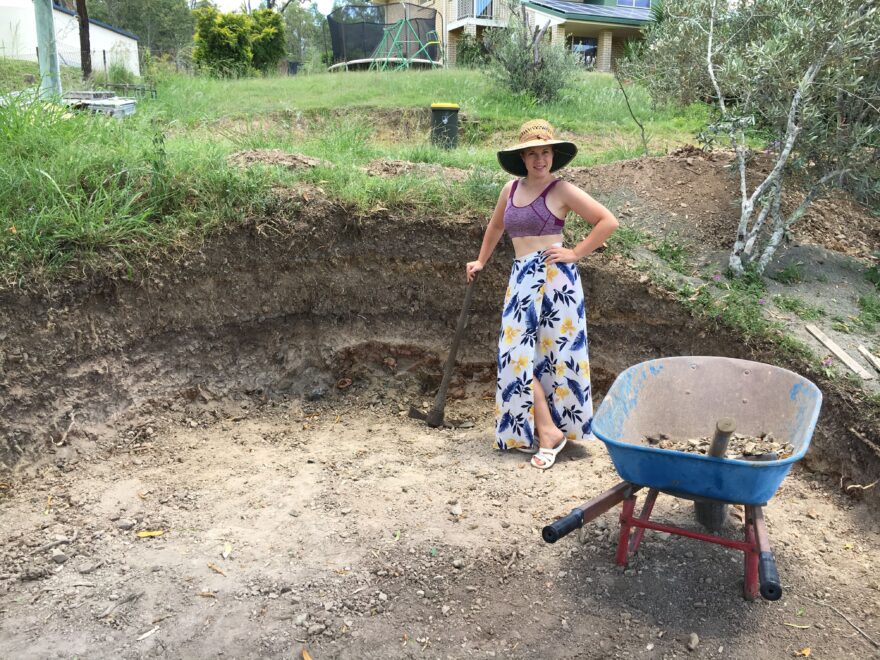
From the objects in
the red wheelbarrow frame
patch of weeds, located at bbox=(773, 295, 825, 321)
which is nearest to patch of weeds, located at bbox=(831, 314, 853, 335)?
patch of weeds, located at bbox=(773, 295, 825, 321)

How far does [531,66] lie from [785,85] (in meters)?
5.97

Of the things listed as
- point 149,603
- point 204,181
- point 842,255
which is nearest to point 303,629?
point 149,603

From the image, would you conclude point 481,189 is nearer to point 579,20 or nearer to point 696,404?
point 696,404

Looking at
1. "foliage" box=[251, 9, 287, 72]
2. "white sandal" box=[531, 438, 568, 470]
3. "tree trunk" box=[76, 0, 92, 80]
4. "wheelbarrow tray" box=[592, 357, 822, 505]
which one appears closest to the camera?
"wheelbarrow tray" box=[592, 357, 822, 505]

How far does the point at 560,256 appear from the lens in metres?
3.66

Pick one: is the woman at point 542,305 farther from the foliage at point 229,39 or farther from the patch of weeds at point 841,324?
the foliage at point 229,39

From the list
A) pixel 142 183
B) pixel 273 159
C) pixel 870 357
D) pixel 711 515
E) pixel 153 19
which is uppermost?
pixel 153 19

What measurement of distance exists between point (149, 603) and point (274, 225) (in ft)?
8.52

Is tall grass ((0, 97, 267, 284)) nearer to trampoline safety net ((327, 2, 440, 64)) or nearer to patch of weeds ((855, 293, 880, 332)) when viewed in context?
patch of weeds ((855, 293, 880, 332))

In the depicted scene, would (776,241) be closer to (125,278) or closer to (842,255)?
(842,255)

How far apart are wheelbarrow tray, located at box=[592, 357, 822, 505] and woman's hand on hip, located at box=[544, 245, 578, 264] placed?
0.71 m

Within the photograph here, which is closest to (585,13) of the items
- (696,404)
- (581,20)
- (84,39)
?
(581,20)

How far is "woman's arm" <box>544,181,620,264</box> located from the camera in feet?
11.7

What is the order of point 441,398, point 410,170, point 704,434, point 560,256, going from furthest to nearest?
1. point 410,170
2. point 441,398
3. point 560,256
4. point 704,434
